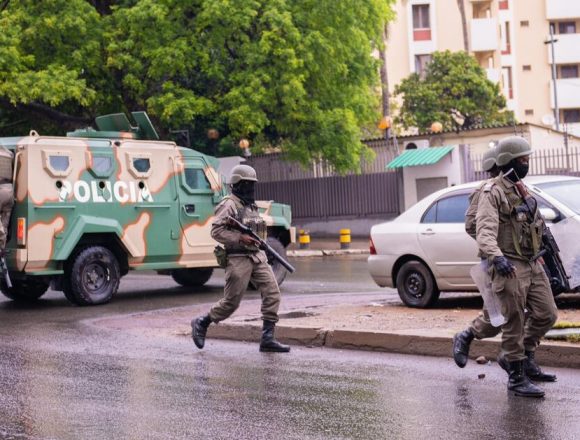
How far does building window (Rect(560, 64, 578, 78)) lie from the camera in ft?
197

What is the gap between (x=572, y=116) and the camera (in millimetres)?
59688

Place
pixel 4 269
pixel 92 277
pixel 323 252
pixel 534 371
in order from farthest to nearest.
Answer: pixel 323 252
pixel 92 277
pixel 4 269
pixel 534 371

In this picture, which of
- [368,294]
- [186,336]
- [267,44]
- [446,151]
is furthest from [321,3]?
[186,336]

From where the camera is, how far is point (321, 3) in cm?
2697

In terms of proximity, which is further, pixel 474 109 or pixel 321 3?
pixel 474 109

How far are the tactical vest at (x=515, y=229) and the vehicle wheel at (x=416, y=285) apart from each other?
5125mm

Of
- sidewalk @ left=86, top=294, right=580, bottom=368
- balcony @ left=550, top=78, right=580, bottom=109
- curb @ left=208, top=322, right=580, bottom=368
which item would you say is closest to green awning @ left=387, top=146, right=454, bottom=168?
sidewalk @ left=86, top=294, right=580, bottom=368

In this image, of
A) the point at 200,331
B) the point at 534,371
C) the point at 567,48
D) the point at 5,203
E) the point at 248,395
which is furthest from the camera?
the point at 567,48

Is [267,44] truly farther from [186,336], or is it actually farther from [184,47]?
[186,336]

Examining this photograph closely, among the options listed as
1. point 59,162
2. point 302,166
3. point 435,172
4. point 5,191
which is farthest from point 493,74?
point 5,191

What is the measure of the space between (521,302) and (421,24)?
50310 mm

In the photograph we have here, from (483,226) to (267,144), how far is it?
25070 millimetres

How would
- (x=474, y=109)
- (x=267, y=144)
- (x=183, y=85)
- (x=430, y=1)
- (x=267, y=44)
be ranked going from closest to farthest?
(x=267, y=44)
(x=183, y=85)
(x=267, y=144)
(x=474, y=109)
(x=430, y=1)

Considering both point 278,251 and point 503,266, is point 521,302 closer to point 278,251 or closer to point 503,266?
point 503,266
